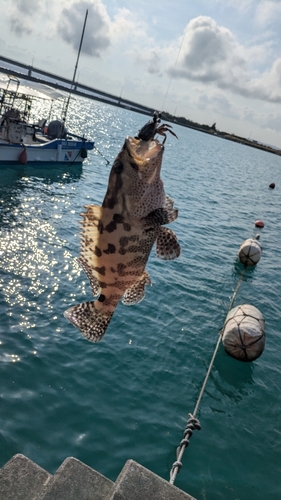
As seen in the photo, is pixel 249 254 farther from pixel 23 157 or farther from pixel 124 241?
pixel 23 157

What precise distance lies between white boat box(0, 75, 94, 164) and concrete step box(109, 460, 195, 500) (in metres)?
31.7

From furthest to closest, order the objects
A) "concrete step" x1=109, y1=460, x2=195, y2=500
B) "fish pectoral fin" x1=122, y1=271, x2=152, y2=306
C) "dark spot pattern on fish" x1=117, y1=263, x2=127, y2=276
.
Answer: "concrete step" x1=109, y1=460, x2=195, y2=500, "fish pectoral fin" x1=122, y1=271, x2=152, y2=306, "dark spot pattern on fish" x1=117, y1=263, x2=127, y2=276

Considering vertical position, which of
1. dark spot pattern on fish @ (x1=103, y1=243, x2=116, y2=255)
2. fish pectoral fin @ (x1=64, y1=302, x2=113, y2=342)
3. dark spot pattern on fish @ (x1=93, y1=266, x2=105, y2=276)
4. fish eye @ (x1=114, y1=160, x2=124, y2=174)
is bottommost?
fish pectoral fin @ (x1=64, y1=302, x2=113, y2=342)

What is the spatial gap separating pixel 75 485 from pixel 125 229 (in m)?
4.44

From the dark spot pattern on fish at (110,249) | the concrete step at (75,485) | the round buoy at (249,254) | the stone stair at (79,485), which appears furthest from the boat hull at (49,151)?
the dark spot pattern on fish at (110,249)

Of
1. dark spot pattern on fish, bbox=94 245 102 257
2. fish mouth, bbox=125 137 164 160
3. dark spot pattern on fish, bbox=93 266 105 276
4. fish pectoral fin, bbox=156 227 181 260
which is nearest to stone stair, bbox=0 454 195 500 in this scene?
dark spot pattern on fish, bbox=93 266 105 276

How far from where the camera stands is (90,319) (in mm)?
4715

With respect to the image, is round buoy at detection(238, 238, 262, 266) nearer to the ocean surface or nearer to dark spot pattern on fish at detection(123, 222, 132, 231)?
the ocean surface

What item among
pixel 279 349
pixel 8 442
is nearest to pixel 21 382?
pixel 8 442

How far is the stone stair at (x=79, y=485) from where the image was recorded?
5.74 meters

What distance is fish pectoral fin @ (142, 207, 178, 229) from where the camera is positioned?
4012 millimetres

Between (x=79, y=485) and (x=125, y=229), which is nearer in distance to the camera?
(x=125, y=229)

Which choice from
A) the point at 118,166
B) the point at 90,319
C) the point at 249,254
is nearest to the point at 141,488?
the point at 90,319

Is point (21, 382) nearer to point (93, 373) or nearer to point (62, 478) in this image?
point (93, 373)
